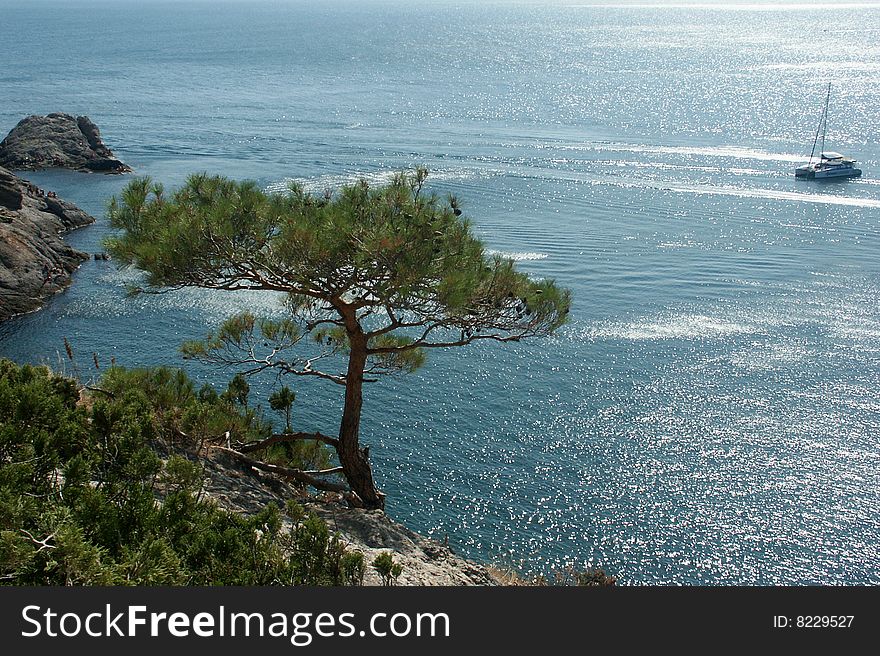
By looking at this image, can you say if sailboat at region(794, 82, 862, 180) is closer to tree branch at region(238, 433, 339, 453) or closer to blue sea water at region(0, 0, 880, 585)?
blue sea water at region(0, 0, 880, 585)

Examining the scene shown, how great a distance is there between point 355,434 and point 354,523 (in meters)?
2.21

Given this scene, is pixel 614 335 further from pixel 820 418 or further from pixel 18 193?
pixel 18 193

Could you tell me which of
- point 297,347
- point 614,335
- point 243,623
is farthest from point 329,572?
point 614,335

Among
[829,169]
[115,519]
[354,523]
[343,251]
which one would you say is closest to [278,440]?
[354,523]

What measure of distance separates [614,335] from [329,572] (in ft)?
91.8

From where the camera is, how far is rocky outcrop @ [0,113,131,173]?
2704 inches

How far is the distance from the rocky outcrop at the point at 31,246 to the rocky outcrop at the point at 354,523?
2789 cm

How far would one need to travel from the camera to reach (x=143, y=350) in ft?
112

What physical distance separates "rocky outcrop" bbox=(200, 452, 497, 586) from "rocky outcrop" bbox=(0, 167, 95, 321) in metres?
27.9

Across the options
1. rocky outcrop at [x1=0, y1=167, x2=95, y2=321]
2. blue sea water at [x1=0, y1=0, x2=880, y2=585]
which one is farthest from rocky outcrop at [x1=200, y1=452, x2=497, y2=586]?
rocky outcrop at [x1=0, y1=167, x2=95, y2=321]

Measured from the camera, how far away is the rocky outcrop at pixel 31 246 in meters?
40.2

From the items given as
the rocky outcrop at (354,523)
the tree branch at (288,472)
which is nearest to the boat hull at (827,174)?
the rocky outcrop at (354,523)

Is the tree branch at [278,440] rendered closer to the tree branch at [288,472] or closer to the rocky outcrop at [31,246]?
the tree branch at [288,472]

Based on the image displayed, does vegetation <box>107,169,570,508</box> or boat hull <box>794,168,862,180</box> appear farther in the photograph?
boat hull <box>794,168,862,180</box>
